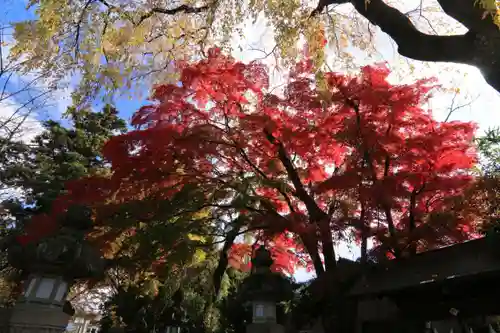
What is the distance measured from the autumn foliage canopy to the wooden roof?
0.44 metres

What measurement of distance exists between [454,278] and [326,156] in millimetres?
4636

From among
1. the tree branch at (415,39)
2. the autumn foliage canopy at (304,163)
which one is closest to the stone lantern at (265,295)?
the autumn foliage canopy at (304,163)

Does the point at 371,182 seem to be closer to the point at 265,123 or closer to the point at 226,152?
the point at 265,123

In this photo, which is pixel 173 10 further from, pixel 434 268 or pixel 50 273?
pixel 434 268

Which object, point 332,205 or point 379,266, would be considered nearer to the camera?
point 379,266

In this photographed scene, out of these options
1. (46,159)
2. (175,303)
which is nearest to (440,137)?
(175,303)

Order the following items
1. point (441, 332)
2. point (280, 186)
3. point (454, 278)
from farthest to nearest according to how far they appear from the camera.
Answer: point (280, 186), point (441, 332), point (454, 278)

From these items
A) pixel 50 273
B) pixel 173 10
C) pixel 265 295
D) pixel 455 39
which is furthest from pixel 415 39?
Result: pixel 50 273

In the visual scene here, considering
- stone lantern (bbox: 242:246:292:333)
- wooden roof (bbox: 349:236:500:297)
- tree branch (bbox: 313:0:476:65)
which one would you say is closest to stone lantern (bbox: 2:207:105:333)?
stone lantern (bbox: 242:246:292:333)

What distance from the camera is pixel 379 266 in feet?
26.7

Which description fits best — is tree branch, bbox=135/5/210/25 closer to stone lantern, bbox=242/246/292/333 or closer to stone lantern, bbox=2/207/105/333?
stone lantern, bbox=2/207/105/333

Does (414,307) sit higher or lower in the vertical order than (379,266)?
lower

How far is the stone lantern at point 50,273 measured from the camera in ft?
14.2

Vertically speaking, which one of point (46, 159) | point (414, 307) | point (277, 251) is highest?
point (46, 159)
